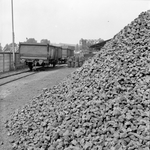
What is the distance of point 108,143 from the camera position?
3465mm

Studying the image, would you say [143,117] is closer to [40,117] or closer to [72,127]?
[72,127]

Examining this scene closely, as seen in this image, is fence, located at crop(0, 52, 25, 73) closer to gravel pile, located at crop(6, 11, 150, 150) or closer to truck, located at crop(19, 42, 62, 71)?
truck, located at crop(19, 42, 62, 71)

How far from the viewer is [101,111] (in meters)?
→ 4.18

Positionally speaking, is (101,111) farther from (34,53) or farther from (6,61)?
(6,61)

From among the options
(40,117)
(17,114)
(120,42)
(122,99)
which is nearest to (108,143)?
(122,99)

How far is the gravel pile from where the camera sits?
3584 mm

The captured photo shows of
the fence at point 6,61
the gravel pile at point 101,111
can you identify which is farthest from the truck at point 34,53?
the gravel pile at point 101,111

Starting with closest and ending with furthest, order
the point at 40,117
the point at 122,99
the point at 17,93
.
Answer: the point at 122,99, the point at 40,117, the point at 17,93

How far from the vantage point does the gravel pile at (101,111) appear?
11.8 ft

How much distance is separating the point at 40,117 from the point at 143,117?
8.29 feet

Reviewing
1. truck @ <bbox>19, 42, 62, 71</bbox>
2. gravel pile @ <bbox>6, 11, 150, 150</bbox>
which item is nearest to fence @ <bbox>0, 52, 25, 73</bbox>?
truck @ <bbox>19, 42, 62, 71</bbox>

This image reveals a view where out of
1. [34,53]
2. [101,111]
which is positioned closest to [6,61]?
[34,53]

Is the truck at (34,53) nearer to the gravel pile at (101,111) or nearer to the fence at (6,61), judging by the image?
the fence at (6,61)

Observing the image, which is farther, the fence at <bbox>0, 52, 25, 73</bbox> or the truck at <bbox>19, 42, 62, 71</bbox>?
the truck at <bbox>19, 42, 62, 71</bbox>
